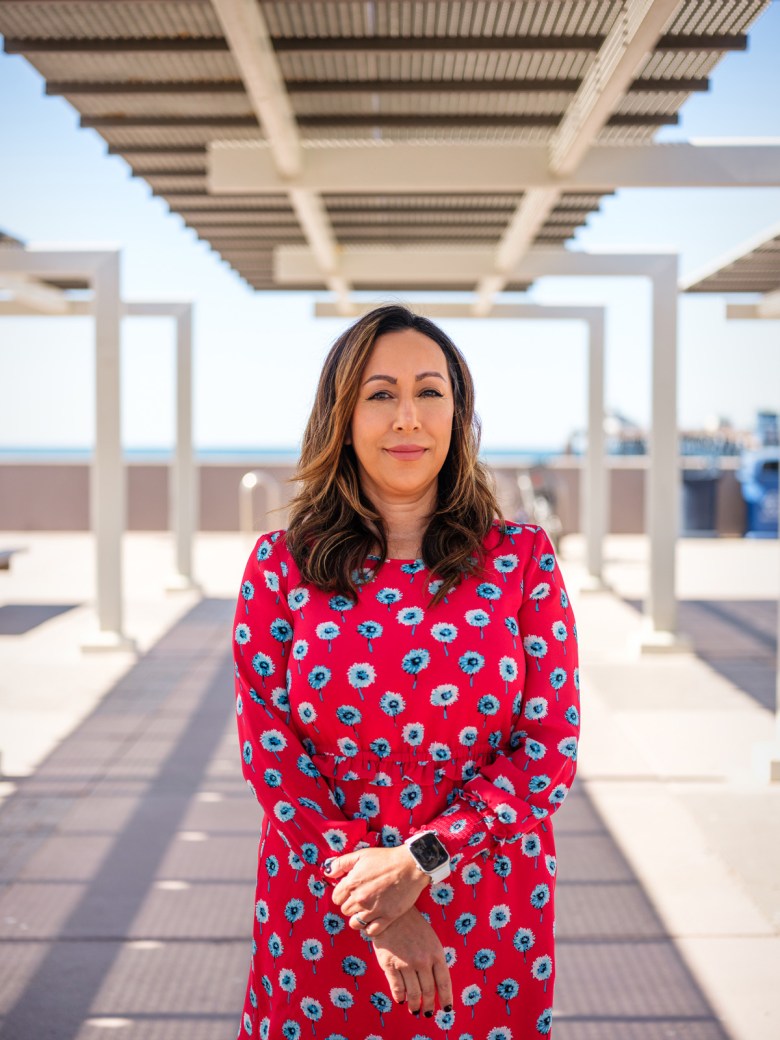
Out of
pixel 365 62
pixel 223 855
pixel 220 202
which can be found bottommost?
pixel 223 855

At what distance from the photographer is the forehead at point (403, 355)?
1980 millimetres

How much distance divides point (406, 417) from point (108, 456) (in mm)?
6269

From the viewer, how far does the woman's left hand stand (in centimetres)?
172

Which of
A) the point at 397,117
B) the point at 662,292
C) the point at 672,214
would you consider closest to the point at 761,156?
the point at 397,117

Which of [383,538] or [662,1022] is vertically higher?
[383,538]

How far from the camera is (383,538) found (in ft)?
6.63

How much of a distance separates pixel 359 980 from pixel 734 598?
9896mm

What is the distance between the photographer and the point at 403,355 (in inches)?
78.1

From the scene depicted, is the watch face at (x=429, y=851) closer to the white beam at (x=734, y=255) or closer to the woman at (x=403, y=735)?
the woman at (x=403, y=735)

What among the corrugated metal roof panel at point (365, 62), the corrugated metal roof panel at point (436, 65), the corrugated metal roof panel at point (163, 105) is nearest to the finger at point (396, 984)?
the corrugated metal roof panel at point (365, 62)

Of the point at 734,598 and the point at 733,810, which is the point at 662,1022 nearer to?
the point at 733,810

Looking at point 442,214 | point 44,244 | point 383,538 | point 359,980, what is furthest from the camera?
point 442,214

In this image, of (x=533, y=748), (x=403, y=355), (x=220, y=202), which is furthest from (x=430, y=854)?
(x=220, y=202)

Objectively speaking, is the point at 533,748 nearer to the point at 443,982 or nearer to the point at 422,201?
the point at 443,982
